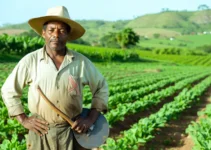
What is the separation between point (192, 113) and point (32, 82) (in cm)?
971

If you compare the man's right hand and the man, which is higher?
the man

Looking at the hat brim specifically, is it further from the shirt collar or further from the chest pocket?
the chest pocket

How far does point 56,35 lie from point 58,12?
0.17 metres

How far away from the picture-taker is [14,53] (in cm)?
2853

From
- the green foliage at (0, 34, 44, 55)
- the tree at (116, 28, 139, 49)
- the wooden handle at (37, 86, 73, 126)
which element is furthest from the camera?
the tree at (116, 28, 139, 49)

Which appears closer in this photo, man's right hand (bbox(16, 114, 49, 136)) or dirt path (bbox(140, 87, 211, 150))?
man's right hand (bbox(16, 114, 49, 136))

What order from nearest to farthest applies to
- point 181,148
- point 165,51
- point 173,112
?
1. point 181,148
2. point 173,112
3. point 165,51

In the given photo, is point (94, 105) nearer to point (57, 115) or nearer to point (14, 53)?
point (57, 115)

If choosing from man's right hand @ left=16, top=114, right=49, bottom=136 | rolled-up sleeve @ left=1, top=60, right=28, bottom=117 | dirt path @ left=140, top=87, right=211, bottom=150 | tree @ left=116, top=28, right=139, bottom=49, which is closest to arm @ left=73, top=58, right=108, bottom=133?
man's right hand @ left=16, top=114, right=49, bottom=136

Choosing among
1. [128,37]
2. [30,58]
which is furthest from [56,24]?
[128,37]

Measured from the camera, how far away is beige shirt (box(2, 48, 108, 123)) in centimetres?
294

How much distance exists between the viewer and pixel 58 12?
2.99 metres

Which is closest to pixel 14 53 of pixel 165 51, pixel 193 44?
pixel 165 51

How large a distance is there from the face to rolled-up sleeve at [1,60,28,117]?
0.85 feet
